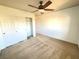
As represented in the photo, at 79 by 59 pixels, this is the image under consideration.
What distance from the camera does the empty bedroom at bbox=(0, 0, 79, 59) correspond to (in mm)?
2640

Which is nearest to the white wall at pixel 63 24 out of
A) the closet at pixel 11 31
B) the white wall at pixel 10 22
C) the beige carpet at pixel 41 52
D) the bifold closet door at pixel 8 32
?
the beige carpet at pixel 41 52

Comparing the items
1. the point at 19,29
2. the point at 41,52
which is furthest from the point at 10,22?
the point at 41,52

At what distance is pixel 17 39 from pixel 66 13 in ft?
12.9

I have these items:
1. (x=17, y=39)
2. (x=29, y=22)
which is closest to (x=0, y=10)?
(x=17, y=39)

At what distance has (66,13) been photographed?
12.8ft

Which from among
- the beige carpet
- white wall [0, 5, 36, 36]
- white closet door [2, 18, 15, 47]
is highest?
white wall [0, 5, 36, 36]

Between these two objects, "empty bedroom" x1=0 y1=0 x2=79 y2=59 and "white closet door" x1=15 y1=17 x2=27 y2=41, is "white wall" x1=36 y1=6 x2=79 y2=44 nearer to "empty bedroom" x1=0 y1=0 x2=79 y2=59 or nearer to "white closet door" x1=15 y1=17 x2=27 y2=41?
"empty bedroom" x1=0 y1=0 x2=79 y2=59

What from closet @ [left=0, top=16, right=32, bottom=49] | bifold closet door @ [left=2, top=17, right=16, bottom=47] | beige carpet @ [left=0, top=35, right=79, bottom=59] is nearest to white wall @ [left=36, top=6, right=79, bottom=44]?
beige carpet @ [left=0, top=35, right=79, bottom=59]

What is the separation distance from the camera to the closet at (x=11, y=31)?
3.09 meters

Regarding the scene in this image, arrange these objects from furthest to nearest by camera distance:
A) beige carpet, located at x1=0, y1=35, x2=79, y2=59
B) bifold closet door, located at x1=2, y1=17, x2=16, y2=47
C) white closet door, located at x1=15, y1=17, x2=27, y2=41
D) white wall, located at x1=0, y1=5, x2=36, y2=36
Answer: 1. white closet door, located at x1=15, y1=17, x2=27, y2=41
2. bifold closet door, located at x1=2, y1=17, x2=16, y2=47
3. white wall, located at x1=0, y1=5, x2=36, y2=36
4. beige carpet, located at x1=0, y1=35, x2=79, y2=59

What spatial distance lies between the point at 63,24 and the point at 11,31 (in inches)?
144

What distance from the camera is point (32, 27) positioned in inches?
207

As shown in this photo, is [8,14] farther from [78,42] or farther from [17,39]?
[78,42]

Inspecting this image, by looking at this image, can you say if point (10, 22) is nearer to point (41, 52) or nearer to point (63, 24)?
point (41, 52)
